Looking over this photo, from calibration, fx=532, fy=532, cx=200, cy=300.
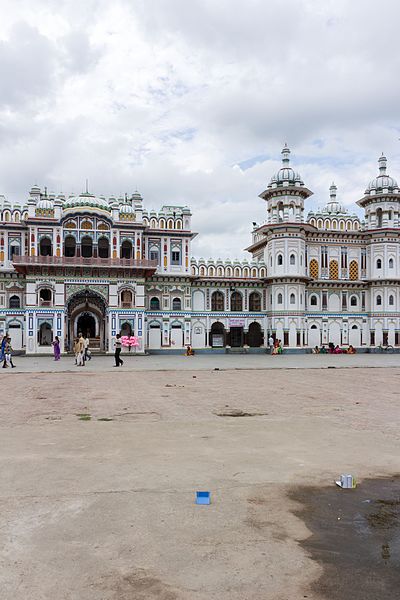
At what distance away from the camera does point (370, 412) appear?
467 inches

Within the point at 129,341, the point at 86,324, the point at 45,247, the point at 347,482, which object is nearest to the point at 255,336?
the point at 129,341

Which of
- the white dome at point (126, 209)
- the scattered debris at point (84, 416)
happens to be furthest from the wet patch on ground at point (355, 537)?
the white dome at point (126, 209)

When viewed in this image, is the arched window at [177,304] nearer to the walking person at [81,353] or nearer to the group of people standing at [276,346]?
the group of people standing at [276,346]

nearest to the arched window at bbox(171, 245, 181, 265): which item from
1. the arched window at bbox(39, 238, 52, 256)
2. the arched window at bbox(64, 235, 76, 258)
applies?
the arched window at bbox(64, 235, 76, 258)

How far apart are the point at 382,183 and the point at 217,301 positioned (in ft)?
57.5

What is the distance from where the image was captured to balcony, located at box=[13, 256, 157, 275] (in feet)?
121

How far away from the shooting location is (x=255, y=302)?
44.8 metres

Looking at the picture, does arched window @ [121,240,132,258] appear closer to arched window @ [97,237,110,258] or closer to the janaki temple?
the janaki temple

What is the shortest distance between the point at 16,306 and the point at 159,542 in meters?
37.3

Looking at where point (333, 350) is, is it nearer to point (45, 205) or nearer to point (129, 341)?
point (129, 341)

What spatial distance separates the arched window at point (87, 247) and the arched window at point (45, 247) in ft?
7.75

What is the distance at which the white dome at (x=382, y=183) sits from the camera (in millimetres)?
45438

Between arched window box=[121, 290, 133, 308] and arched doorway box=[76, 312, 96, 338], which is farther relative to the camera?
arched doorway box=[76, 312, 96, 338]

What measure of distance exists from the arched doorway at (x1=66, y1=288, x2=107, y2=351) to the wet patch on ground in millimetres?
34479
